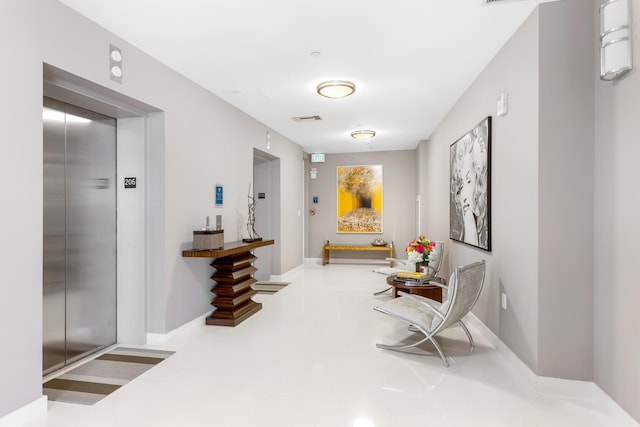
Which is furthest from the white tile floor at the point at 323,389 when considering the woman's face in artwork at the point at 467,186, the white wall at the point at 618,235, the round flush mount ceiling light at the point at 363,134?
the round flush mount ceiling light at the point at 363,134

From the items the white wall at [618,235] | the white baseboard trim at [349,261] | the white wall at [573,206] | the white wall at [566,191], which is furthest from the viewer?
the white baseboard trim at [349,261]

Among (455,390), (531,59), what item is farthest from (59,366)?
(531,59)

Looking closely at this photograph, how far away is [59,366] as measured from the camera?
3.23 meters

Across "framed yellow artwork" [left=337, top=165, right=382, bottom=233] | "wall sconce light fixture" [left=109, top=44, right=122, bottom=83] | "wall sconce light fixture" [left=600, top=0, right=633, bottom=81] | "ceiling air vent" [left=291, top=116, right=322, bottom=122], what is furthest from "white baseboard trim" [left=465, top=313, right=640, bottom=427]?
"framed yellow artwork" [left=337, top=165, right=382, bottom=233]

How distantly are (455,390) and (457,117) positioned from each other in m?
3.80

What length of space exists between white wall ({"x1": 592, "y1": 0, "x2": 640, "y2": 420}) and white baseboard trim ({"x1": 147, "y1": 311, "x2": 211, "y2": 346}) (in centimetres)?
389

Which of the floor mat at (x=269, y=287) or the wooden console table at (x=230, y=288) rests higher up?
the wooden console table at (x=230, y=288)

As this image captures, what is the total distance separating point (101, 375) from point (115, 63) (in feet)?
8.99

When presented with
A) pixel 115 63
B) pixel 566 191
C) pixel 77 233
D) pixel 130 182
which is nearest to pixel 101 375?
pixel 77 233

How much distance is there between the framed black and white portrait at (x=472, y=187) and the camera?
12.6ft

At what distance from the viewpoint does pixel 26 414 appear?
2.43m

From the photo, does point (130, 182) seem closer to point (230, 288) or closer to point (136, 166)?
point (136, 166)

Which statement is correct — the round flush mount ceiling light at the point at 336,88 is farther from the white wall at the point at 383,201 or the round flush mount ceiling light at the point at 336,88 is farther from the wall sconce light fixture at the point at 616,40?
the white wall at the point at 383,201

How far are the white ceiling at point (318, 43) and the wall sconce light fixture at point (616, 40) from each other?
0.63 metres
